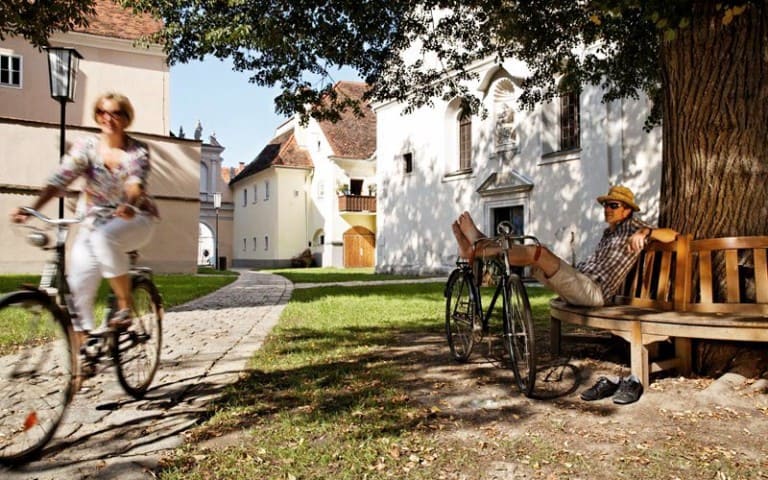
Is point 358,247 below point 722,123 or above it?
below

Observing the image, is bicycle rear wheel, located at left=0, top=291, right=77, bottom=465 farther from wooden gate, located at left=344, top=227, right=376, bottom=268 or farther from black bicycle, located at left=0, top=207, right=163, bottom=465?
wooden gate, located at left=344, top=227, right=376, bottom=268

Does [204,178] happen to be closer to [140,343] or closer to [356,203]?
[356,203]

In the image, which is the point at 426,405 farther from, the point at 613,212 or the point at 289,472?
the point at 613,212

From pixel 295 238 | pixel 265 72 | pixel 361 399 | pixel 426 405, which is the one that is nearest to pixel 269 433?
pixel 361 399

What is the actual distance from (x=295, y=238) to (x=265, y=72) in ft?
106

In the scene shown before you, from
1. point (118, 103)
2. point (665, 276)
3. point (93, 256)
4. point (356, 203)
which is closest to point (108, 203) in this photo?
point (93, 256)

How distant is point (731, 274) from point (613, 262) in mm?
793

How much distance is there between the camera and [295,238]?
39.8 metres

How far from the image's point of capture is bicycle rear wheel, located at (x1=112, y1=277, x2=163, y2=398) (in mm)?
3520

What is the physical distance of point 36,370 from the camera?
292 cm

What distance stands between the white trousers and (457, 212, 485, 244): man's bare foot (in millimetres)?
2334

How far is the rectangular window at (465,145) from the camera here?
23820mm

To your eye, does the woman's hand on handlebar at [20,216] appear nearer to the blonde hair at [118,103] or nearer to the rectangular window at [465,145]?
the blonde hair at [118,103]

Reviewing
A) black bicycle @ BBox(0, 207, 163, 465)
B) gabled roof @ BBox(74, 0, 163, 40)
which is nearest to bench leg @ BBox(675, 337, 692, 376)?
black bicycle @ BBox(0, 207, 163, 465)
